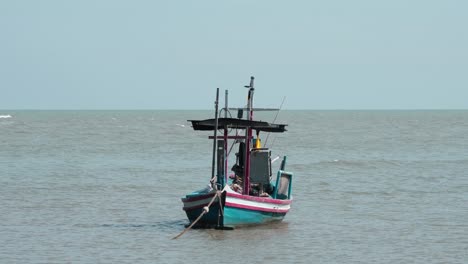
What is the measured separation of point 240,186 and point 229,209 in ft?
4.60

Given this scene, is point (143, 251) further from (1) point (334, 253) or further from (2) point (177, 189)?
(2) point (177, 189)

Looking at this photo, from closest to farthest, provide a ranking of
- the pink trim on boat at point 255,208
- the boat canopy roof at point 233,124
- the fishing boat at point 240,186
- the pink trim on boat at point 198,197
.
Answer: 1. the pink trim on boat at point 198,197
2. the fishing boat at point 240,186
3. the pink trim on boat at point 255,208
4. the boat canopy roof at point 233,124

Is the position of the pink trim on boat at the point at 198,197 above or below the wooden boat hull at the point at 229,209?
above

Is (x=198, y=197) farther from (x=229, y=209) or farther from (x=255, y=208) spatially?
(x=255, y=208)

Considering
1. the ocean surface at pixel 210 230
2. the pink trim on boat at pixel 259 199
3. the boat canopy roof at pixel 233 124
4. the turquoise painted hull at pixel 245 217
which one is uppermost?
the boat canopy roof at pixel 233 124

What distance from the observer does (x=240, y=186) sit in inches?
904

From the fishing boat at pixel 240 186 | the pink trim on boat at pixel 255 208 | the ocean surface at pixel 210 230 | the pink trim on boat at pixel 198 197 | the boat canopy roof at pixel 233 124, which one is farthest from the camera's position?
the boat canopy roof at pixel 233 124

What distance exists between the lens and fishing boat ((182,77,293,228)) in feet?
70.3

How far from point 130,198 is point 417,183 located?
1078 cm

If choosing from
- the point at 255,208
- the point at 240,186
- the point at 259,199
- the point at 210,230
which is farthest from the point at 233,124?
the point at 210,230

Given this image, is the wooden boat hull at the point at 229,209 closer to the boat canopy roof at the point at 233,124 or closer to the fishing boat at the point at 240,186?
the fishing boat at the point at 240,186

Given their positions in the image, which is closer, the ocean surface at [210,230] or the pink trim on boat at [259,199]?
the ocean surface at [210,230]

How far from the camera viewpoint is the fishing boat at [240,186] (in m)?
21.4

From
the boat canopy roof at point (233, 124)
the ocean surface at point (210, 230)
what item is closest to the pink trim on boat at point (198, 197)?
the ocean surface at point (210, 230)
